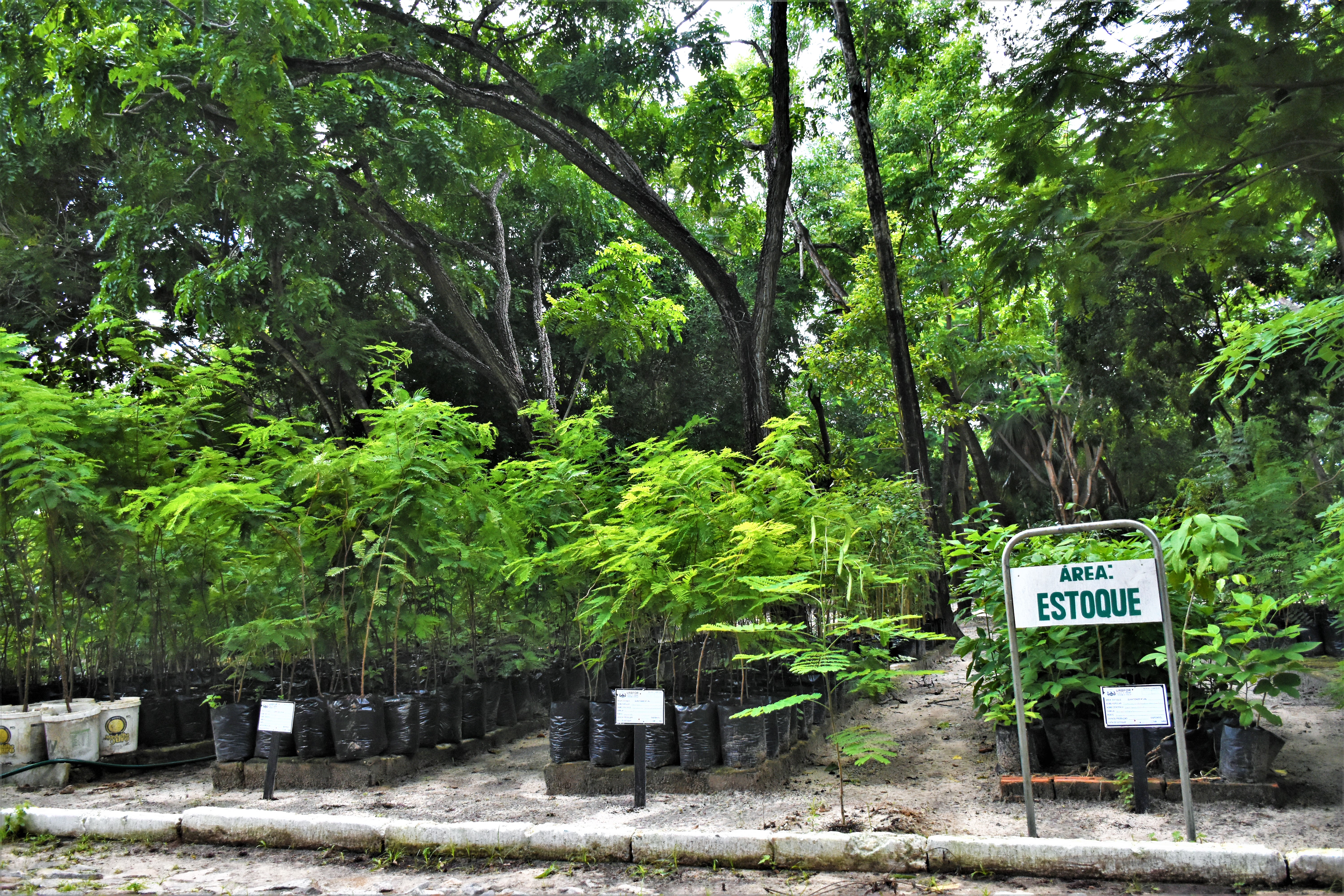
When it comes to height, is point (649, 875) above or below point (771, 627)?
below

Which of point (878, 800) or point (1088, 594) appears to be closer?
point (1088, 594)

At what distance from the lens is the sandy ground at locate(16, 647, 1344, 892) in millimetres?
3988

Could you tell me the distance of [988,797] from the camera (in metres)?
4.63

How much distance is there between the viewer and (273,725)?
5043mm

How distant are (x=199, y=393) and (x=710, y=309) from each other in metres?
14.2

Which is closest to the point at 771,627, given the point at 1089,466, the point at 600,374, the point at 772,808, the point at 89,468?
the point at 772,808

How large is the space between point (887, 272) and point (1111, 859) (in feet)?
24.2

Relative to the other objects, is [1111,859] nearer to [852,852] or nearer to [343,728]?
[852,852]

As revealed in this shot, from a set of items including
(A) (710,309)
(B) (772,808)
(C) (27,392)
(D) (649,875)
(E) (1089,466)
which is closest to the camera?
(D) (649,875)

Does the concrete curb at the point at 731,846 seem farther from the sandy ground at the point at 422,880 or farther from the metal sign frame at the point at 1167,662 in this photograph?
the metal sign frame at the point at 1167,662

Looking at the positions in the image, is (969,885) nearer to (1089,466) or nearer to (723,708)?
(723,708)

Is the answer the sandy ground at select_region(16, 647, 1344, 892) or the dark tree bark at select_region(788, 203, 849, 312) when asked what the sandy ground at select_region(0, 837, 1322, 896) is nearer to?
the sandy ground at select_region(16, 647, 1344, 892)

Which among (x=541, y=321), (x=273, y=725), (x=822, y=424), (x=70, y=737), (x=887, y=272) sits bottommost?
(x=70, y=737)

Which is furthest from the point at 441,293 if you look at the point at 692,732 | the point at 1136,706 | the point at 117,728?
the point at 1136,706
